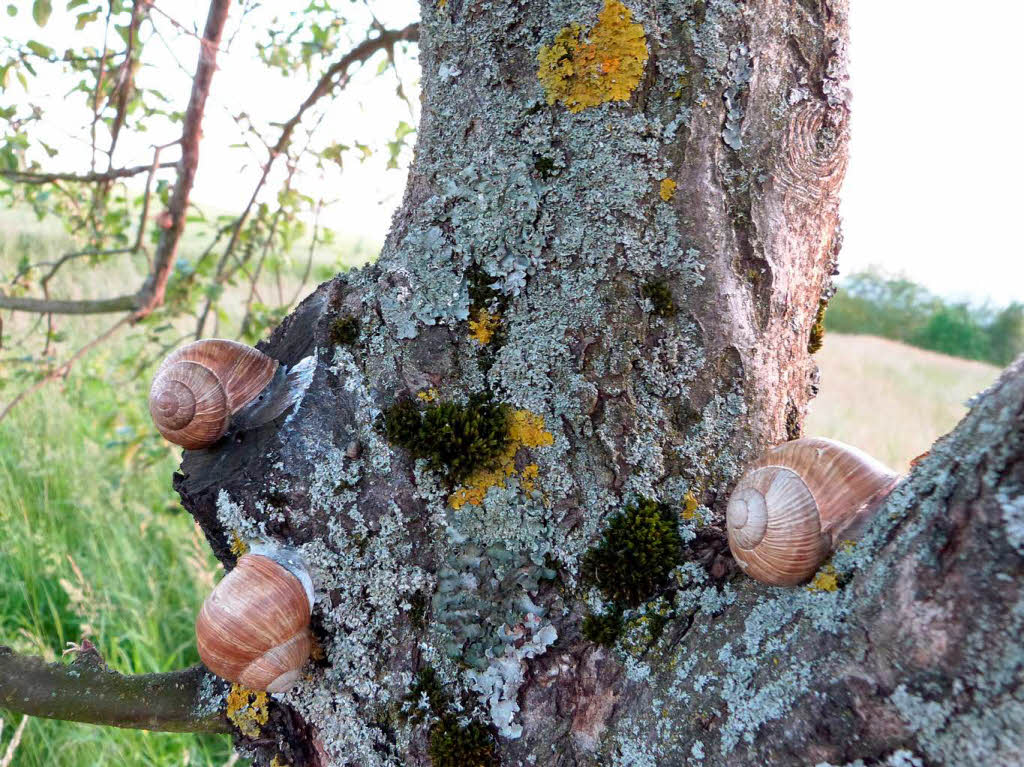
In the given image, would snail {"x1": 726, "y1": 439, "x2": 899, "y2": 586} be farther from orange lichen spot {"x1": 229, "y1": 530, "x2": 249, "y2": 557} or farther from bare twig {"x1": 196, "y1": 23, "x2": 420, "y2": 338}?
bare twig {"x1": 196, "y1": 23, "x2": 420, "y2": 338}

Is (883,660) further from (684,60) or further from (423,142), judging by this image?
(423,142)

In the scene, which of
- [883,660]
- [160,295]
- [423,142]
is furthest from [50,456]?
[883,660]

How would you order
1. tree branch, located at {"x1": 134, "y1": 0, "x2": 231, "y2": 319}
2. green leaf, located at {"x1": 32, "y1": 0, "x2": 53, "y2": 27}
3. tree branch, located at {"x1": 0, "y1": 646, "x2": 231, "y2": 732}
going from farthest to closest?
tree branch, located at {"x1": 134, "y1": 0, "x2": 231, "y2": 319}
green leaf, located at {"x1": 32, "y1": 0, "x2": 53, "y2": 27}
tree branch, located at {"x1": 0, "y1": 646, "x2": 231, "y2": 732}

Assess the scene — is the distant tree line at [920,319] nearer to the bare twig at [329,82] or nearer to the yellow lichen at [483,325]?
the bare twig at [329,82]

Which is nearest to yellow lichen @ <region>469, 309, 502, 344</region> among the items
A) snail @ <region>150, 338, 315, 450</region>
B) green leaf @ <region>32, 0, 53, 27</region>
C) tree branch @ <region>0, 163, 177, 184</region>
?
snail @ <region>150, 338, 315, 450</region>

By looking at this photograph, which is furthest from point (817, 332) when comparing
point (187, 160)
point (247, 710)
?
point (187, 160)
